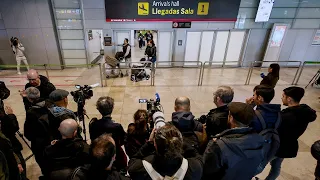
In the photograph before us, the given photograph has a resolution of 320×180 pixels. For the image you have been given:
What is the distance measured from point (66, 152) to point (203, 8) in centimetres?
875

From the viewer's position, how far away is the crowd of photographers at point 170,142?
4.50 feet

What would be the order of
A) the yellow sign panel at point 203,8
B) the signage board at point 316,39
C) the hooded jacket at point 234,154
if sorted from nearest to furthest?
the hooded jacket at point 234,154 → the yellow sign panel at point 203,8 → the signage board at point 316,39

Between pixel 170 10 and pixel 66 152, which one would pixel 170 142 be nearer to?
pixel 66 152

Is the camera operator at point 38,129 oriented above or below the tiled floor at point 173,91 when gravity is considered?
above

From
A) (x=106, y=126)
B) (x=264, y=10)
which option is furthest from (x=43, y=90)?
(x=264, y=10)

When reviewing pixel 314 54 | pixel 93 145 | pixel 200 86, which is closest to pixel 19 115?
pixel 93 145

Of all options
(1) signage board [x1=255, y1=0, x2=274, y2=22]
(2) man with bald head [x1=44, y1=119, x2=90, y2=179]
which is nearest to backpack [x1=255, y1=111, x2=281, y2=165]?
(2) man with bald head [x1=44, y1=119, x2=90, y2=179]

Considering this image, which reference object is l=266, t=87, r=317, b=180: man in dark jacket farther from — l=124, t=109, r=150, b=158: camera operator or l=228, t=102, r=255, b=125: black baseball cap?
l=124, t=109, r=150, b=158: camera operator

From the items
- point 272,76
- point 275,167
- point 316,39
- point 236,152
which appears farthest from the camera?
point 316,39

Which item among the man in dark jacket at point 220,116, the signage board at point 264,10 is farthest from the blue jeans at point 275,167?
the signage board at point 264,10

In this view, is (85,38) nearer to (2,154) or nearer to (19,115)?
(19,115)

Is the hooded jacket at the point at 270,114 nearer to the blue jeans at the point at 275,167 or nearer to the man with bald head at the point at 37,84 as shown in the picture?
the blue jeans at the point at 275,167

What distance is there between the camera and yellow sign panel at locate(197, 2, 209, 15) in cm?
841

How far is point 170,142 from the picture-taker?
1350 millimetres
